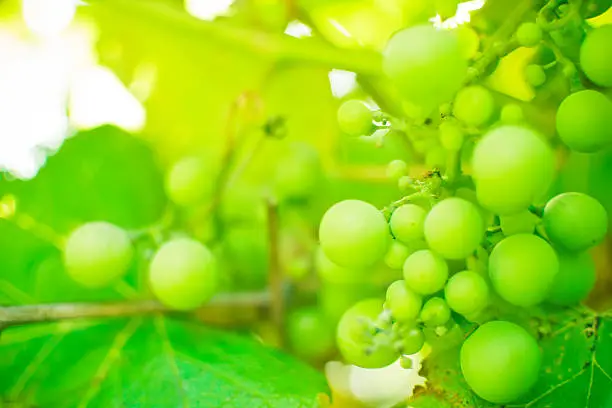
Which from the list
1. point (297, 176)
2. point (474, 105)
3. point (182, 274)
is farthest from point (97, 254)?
point (474, 105)

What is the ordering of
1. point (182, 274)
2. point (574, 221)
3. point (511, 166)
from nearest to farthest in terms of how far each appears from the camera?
point (511, 166) → point (574, 221) → point (182, 274)

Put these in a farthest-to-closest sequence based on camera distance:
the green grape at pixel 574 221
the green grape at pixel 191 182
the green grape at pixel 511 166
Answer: the green grape at pixel 191 182
the green grape at pixel 574 221
the green grape at pixel 511 166

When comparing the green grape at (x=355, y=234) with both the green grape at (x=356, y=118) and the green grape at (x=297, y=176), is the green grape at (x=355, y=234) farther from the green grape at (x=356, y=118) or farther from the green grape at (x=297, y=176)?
the green grape at (x=297, y=176)

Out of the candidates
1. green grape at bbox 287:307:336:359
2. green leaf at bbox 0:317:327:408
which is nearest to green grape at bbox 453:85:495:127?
green leaf at bbox 0:317:327:408

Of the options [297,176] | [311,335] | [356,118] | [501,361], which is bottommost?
[311,335]

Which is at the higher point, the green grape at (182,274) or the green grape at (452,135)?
the green grape at (452,135)

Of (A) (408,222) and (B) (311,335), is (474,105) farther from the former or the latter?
(B) (311,335)

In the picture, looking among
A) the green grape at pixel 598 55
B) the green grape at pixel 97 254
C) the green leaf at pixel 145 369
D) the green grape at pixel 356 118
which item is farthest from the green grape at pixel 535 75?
the green grape at pixel 97 254
